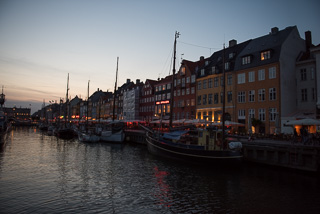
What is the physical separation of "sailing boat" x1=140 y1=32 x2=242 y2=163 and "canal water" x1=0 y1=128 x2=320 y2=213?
124 cm

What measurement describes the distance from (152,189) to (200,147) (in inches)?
399

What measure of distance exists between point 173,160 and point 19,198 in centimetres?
1821

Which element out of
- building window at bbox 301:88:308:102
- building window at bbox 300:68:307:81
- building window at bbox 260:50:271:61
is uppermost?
building window at bbox 260:50:271:61

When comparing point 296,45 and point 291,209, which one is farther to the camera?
point 296,45

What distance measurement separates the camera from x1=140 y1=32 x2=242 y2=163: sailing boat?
24109 millimetres

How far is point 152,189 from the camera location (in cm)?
1791

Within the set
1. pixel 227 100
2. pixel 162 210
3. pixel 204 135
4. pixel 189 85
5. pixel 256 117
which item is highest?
pixel 189 85

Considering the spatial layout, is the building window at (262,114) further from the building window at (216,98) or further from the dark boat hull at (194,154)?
the dark boat hull at (194,154)

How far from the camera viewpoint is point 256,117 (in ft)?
139

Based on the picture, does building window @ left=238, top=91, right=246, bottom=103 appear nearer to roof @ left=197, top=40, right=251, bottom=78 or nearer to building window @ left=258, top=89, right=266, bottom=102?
building window @ left=258, top=89, right=266, bottom=102

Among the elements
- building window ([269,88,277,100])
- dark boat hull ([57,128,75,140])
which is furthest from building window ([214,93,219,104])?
dark boat hull ([57,128,75,140])

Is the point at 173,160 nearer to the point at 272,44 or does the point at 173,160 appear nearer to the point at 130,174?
the point at 130,174

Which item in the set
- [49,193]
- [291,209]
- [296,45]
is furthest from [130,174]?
[296,45]

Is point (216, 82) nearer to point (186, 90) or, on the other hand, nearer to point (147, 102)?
point (186, 90)
